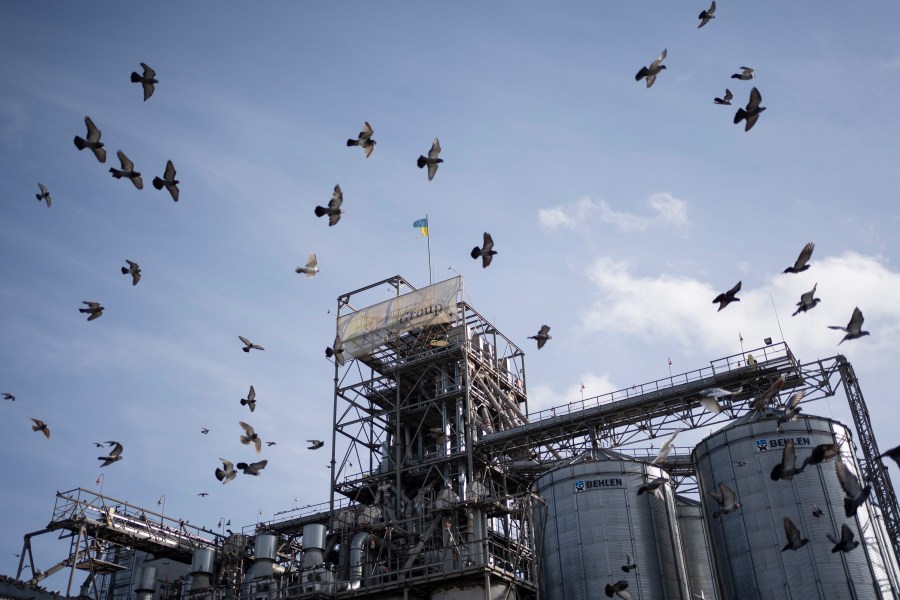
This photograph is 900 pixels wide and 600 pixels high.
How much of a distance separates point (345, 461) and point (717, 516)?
25556 millimetres

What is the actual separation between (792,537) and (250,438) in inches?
749

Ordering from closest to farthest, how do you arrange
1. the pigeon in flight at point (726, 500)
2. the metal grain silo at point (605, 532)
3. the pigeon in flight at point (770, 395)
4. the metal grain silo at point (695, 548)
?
1. the pigeon in flight at point (726, 500)
2. the metal grain silo at point (605, 532)
3. the pigeon in flight at point (770, 395)
4. the metal grain silo at point (695, 548)

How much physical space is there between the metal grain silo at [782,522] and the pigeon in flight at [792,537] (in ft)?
3.02

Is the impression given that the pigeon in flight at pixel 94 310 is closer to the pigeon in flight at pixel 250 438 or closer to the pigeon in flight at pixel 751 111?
the pigeon in flight at pixel 250 438

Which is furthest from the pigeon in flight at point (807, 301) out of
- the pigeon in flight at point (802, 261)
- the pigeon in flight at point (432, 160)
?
the pigeon in flight at point (432, 160)

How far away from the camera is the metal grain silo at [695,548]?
43.2m

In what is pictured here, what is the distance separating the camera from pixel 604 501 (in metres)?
38.2

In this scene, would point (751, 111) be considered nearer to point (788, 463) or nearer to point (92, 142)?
point (788, 463)

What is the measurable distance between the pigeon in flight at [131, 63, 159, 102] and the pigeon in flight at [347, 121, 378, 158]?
20.2ft

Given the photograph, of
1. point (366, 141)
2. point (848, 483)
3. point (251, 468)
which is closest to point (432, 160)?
point (366, 141)

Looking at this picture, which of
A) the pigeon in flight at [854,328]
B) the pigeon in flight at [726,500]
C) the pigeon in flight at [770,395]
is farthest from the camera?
the pigeon in flight at [770,395]

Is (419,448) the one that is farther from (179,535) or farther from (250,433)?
(250,433)

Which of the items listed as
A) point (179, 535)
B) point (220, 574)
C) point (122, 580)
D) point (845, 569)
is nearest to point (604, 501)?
point (845, 569)

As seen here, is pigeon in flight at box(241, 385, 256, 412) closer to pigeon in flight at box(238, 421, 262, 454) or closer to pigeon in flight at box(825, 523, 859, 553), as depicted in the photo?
pigeon in flight at box(238, 421, 262, 454)
